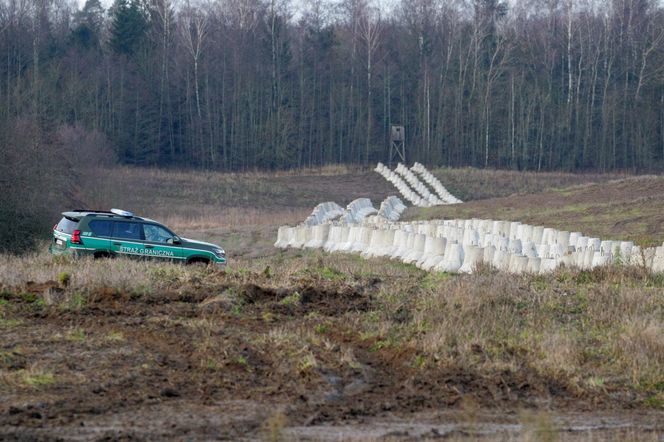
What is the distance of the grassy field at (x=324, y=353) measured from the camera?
9.66 meters

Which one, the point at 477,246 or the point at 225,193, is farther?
the point at 225,193

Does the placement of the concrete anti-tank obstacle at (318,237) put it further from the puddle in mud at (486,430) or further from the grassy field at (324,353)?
the puddle in mud at (486,430)

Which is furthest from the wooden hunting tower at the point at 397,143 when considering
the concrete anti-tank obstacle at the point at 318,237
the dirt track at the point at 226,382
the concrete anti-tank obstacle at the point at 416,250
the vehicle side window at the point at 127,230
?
the dirt track at the point at 226,382

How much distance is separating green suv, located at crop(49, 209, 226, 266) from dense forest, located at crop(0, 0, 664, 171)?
184 feet

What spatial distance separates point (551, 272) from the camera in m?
18.6

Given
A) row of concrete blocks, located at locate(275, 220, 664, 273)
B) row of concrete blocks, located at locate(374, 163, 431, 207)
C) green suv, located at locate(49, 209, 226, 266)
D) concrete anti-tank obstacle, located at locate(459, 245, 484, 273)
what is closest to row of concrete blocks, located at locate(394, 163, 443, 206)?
row of concrete blocks, located at locate(374, 163, 431, 207)

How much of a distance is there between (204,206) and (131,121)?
2468cm

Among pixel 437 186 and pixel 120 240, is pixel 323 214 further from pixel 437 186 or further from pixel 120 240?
pixel 120 240

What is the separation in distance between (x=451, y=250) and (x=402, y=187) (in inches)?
1602

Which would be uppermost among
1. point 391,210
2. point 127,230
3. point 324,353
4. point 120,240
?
point 127,230

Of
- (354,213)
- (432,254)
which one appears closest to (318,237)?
(432,254)

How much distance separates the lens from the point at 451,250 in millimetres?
23109

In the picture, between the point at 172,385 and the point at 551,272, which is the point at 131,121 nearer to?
the point at 551,272

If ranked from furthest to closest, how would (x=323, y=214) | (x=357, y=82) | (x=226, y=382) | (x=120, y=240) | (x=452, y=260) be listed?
(x=357, y=82)
(x=323, y=214)
(x=452, y=260)
(x=120, y=240)
(x=226, y=382)
